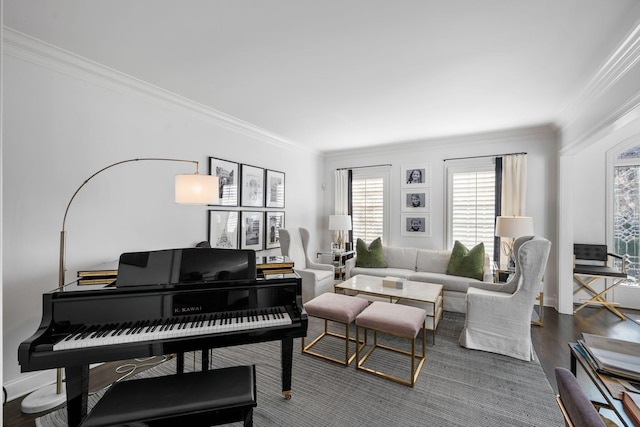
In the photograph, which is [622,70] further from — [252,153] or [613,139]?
[252,153]

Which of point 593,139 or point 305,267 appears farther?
point 305,267

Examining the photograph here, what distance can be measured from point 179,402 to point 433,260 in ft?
13.7

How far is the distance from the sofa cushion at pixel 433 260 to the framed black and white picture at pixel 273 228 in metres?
2.42

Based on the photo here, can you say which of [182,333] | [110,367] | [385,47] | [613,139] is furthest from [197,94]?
[613,139]

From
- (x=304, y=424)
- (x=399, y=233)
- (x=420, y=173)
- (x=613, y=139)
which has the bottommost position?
(x=304, y=424)

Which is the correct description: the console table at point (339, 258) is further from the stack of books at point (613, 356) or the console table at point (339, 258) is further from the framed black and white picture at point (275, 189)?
the stack of books at point (613, 356)

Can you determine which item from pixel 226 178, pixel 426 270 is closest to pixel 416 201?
pixel 426 270

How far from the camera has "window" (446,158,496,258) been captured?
4.58 m

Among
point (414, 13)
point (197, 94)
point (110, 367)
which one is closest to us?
point (414, 13)

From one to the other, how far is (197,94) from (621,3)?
11.5ft

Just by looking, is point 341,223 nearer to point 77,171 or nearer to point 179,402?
point 77,171

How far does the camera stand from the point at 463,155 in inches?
189

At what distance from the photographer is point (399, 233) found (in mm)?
5312

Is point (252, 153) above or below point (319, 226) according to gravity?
above
